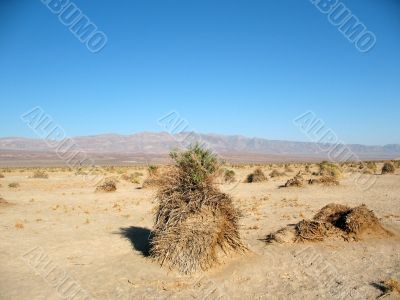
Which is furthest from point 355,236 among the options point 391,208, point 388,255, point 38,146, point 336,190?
point 38,146

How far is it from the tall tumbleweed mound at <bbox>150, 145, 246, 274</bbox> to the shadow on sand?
3.26 ft

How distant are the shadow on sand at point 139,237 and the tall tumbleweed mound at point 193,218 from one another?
99 centimetres

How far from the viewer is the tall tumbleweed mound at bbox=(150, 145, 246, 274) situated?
9.70 metres

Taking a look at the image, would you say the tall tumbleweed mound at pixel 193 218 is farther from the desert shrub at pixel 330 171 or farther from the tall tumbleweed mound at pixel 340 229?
the desert shrub at pixel 330 171

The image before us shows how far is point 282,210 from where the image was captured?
1756cm

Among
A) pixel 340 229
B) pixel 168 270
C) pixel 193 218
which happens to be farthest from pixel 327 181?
pixel 168 270

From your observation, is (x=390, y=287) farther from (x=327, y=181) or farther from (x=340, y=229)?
(x=327, y=181)

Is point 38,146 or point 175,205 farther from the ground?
point 38,146

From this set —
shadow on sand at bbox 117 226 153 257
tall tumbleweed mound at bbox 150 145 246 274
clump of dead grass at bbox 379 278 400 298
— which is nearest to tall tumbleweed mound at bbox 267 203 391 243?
tall tumbleweed mound at bbox 150 145 246 274

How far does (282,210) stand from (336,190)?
278 inches

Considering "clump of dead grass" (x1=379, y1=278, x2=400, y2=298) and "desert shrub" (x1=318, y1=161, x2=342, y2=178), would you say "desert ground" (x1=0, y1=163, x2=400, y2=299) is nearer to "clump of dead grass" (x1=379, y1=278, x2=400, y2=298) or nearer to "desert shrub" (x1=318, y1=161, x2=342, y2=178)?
"clump of dead grass" (x1=379, y1=278, x2=400, y2=298)

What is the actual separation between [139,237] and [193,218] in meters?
4.26

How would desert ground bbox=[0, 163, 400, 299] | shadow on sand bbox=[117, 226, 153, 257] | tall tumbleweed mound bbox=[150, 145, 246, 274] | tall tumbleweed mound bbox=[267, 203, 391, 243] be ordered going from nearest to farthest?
1. desert ground bbox=[0, 163, 400, 299]
2. tall tumbleweed mound bbox=[150, 145, 246, 274]
3. tall tumbleweed mound bbox=[267, 203, 391, 243]
4. shadow on sand bbox=[117, 226, 153, 257]

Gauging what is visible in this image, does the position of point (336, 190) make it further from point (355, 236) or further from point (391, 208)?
point (355, 236)
